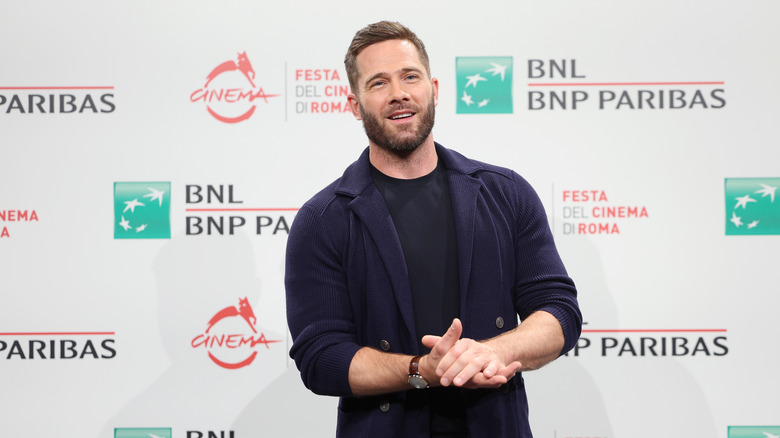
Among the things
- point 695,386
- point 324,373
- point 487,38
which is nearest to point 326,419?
point 324,373

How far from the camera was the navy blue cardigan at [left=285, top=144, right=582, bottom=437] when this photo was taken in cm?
169

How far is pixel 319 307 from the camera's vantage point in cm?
174

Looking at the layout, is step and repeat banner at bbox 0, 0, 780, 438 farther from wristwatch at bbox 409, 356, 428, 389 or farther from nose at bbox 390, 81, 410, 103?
wristwatch at bbox 409, 356, 428, 389

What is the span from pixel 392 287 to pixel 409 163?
0.36 m

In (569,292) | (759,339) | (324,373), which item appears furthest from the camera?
(759,339)

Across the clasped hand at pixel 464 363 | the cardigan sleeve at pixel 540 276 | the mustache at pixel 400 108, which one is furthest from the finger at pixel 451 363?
the mustache at pixel 400 108

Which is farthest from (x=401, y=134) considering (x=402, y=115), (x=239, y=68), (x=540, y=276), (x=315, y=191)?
(x=239, y=68)

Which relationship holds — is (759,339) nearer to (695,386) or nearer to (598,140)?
(695,386)

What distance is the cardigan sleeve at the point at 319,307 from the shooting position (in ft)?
5.50

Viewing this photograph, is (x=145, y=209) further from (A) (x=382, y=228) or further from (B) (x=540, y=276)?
(B) (x=540, y=276)

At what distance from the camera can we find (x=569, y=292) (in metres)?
1.78

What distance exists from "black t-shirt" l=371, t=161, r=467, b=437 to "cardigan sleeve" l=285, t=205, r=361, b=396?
169 mm

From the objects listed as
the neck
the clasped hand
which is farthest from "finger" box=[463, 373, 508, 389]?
the neck

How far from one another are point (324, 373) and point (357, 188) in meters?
0.47
